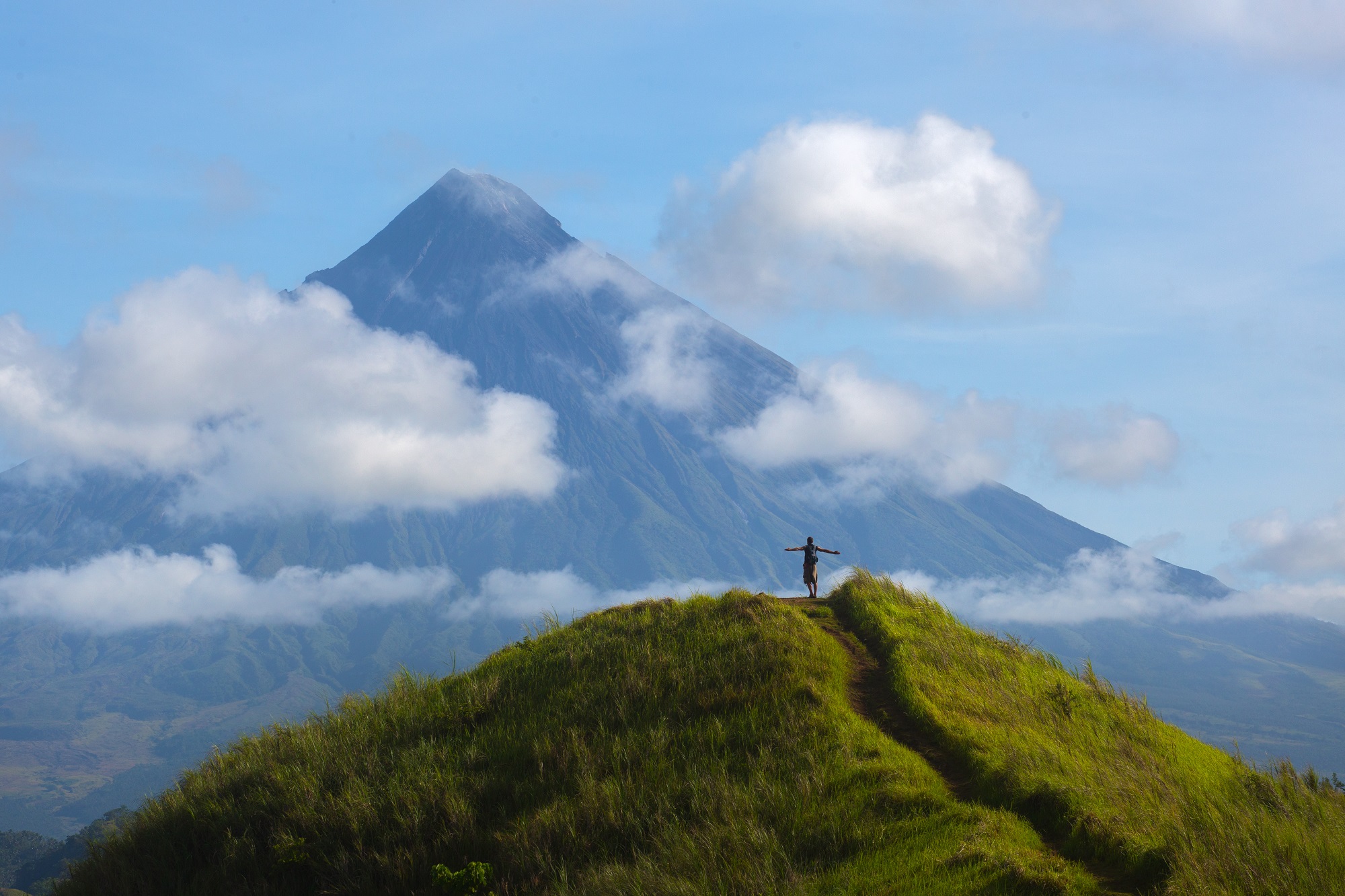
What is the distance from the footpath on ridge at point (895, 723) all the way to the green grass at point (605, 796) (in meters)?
0.29

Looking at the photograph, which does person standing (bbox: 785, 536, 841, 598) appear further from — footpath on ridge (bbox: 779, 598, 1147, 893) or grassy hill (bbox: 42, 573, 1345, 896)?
grassy hill (bbox: 42, 573, 1345, 896)

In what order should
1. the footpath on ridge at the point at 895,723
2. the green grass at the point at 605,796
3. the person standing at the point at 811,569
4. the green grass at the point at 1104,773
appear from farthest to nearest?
the person standing at the point at 811,569 < the green grass at the point at 605,796 < the footpath on ridge at the point at 895,723 < the green grass at the point at 1104,773

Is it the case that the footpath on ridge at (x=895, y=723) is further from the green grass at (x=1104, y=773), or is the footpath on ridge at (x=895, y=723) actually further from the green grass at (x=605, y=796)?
the green grass at (x=605, y=796)

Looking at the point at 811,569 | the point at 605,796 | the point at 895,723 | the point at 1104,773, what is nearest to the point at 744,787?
the point at 605,796

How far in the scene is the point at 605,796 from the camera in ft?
41.9

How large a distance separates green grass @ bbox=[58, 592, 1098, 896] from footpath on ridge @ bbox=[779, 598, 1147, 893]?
0.29 m

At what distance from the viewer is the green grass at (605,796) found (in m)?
10.5

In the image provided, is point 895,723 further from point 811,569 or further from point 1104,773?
point 811,569

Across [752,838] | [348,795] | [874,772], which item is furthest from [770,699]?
[348,795]

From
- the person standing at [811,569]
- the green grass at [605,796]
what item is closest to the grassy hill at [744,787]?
the green grass at [605,796]

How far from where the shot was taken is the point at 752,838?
10875mm

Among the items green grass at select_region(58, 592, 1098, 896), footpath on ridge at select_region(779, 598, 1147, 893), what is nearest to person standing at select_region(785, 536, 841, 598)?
A: footpath on ridge at select_region(779, 598, 1147, 893)

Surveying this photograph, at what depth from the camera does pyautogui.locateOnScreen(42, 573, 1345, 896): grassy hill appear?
10094mm

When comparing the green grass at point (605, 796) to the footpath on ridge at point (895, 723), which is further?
the green grass at point (605, 796)
